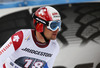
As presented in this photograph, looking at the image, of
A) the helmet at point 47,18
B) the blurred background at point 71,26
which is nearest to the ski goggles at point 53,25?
the helmet at point 47,18

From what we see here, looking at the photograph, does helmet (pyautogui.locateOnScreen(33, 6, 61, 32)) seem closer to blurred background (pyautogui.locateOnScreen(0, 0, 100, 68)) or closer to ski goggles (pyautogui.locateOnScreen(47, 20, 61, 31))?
ski goggles (pyautogui.locateOnScreen(47, 20, 61, 31))

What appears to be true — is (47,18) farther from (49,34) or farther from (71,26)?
(71,26)

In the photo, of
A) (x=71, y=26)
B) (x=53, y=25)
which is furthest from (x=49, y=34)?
(x=71, y=26)

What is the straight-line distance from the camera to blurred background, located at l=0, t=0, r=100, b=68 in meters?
2.70

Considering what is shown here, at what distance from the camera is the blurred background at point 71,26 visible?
8.87 feet

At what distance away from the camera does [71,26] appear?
3.60 m

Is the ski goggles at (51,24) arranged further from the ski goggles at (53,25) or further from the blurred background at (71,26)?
the blurred background at (71,26)

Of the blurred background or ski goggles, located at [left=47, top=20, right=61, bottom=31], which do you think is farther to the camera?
the blurred background

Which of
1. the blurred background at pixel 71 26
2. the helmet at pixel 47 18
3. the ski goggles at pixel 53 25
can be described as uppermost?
the helmet at pixel 47 18

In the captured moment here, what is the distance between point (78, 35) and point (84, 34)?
15 centimetres

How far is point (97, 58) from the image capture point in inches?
105

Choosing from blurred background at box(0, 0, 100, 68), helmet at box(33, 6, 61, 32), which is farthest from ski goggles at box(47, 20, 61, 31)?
blurred background at box(0, 0, 100, 68)

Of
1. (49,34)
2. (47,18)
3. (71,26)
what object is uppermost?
(47,18)

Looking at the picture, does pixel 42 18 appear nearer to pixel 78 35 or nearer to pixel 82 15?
pixel 78 35
